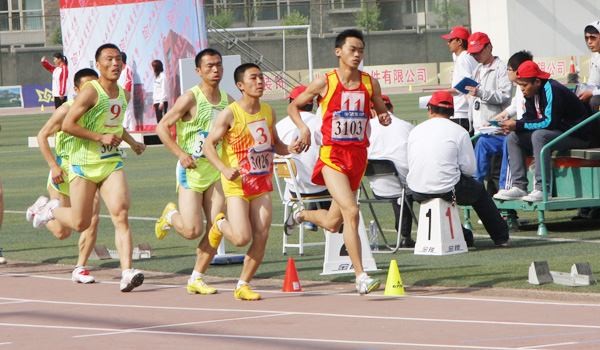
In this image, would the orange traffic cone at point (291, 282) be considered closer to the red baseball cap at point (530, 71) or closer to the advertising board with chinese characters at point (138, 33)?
the red baseball cap at point (530, 71)

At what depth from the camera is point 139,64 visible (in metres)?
28.9

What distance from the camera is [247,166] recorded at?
836cm

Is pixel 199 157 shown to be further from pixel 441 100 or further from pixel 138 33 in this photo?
pixel 138 33

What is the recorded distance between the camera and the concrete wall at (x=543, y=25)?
196 feet

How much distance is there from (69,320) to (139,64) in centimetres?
2168

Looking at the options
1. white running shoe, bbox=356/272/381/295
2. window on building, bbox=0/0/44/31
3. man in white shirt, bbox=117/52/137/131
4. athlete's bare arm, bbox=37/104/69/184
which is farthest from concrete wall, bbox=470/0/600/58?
white running shoe, bbox=356/272/381/295

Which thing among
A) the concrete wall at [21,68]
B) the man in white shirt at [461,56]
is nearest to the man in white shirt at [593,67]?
the man in white shirt at [461,56]

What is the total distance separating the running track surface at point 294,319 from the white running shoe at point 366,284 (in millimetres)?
104

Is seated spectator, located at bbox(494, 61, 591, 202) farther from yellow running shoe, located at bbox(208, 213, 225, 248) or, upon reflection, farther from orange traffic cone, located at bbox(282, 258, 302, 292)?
yellow running shoe, located at bbox(208, 213, 225, 248)

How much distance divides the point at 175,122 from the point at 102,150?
30.1 inches

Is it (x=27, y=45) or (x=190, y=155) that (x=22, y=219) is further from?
(x=27, y=45)

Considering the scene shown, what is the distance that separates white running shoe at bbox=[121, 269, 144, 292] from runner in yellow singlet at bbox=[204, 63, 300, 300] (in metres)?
0.87

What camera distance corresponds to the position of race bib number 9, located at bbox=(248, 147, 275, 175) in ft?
27.5

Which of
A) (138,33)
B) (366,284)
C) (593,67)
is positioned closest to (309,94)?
(366,284)
